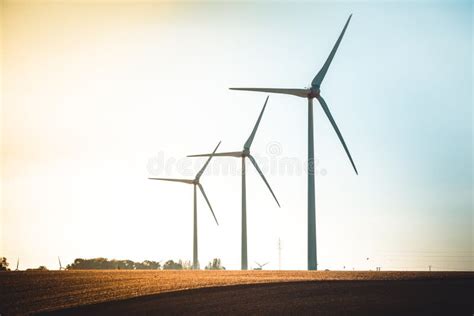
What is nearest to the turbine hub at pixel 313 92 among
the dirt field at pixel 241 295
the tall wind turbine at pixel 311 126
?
the tall wind turbine at pixel 311 126

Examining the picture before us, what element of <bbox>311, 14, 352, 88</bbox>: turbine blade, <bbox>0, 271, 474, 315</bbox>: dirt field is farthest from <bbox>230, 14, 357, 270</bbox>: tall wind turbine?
<bbox>0, 271, 474, 315</bbox>: dirt field

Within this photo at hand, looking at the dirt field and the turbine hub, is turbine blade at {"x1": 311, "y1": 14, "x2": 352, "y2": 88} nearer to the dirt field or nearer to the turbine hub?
the turbine hub

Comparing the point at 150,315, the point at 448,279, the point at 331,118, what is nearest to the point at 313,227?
the point at 331,118

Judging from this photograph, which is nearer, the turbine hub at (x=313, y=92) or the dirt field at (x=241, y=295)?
the dirt field at (x=241, y=295)

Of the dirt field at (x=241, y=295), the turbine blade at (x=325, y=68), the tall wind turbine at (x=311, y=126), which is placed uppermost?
the turbine blade at (x=325, y=68)

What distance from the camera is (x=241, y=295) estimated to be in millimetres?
48344

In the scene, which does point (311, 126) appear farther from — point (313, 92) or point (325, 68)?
point (325, 68)

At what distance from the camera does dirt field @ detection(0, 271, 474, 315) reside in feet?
143

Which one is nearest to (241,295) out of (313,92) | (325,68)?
(313,92)

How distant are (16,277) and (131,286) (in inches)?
452

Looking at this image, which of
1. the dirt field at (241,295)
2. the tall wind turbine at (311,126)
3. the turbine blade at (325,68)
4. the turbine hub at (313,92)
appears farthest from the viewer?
the turbine blade at (325,68)

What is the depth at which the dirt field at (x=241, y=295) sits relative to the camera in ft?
143

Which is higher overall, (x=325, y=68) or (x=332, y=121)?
(x=325, y=68)

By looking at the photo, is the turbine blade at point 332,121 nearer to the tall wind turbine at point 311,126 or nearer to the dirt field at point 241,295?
the tall wind turbine at point 311,126
